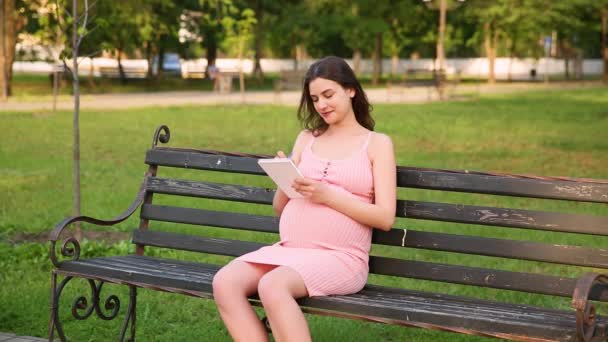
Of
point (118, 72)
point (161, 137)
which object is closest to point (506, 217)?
point (161, 137)

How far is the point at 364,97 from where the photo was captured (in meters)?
4.84

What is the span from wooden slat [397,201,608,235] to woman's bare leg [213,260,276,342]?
793mm

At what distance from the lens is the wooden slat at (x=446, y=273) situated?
4.58 m

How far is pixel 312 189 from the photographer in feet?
14.6

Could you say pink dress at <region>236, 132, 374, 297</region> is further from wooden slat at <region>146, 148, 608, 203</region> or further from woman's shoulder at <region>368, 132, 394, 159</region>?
wooden slat at <region>146, 148, 608, 203</region>

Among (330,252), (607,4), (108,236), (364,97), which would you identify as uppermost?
(607,4)

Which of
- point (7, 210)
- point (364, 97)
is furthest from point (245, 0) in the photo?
point (364, 97)

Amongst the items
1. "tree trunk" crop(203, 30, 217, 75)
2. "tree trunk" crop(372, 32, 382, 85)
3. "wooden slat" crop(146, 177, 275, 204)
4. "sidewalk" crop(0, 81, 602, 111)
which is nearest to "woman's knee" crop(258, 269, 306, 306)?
"wooden slat" crop(146, 177, 275, 204)

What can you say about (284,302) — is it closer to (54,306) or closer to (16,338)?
(54,306)

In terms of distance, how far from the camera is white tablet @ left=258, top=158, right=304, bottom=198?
4.36m

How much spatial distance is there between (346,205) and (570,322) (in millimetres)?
1008

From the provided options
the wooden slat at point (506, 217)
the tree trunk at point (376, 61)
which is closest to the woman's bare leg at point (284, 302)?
the wooden slat at point (506, 217)

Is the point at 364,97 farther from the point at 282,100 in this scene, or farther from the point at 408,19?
the point at 408,19

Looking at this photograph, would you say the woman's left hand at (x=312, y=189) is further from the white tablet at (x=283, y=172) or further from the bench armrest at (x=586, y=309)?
the bench armrest at (x=586, y=309)
